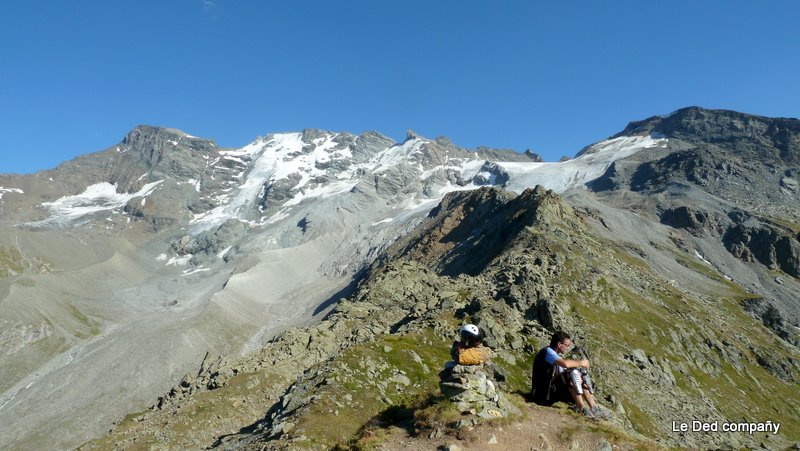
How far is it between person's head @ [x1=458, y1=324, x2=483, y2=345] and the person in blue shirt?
212 cm

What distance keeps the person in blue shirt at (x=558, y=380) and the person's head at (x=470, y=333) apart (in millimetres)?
2124

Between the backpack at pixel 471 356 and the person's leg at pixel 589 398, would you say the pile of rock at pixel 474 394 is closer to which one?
the backpack at pixel 471 356

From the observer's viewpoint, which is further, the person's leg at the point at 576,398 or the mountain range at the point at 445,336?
the mountain range at the point at 445,336

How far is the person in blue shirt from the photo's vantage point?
1652 cm

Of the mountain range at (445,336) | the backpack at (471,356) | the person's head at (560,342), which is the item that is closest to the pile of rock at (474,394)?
the backpack at (471,356)

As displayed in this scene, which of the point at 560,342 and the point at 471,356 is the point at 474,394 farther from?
the point at 560,342

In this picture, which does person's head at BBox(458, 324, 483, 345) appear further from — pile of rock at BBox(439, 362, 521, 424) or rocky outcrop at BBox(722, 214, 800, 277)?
rocky outcrop at BBox(722, 214, 800, 277)

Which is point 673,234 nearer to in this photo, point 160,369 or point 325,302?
point 325,302

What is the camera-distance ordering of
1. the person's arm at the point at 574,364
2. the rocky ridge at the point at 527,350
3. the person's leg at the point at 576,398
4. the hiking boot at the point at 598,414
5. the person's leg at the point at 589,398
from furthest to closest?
the rocky ridge at the point at 527,350
the hiking boot at the point at 598,414
the person's leg at the point at 589,398
the person's leg at the point at 576,398
the person's arm at the point at 574,364

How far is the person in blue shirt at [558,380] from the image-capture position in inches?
650

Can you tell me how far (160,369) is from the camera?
124812mm

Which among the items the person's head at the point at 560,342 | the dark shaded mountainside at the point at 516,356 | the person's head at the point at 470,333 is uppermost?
the person's head at the point at 470,333

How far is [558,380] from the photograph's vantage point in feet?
58.5

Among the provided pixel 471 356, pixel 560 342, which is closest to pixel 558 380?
pixel 560 342
